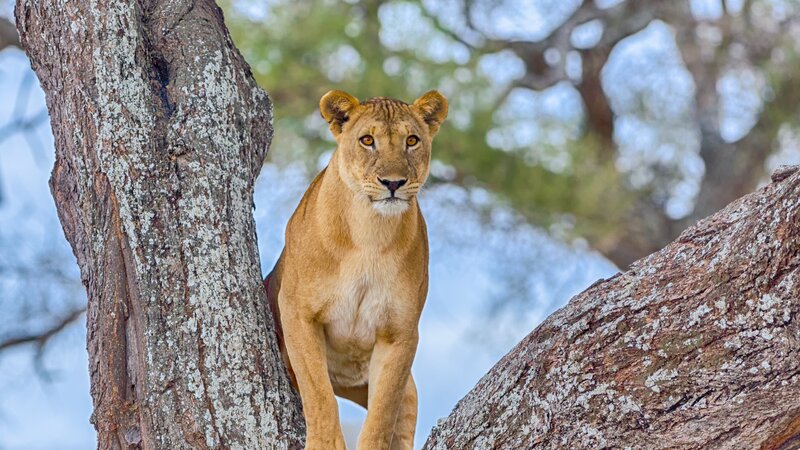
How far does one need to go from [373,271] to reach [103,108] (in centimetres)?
91

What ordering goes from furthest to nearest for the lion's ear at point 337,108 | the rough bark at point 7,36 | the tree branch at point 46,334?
the tree branch at point 46,334 → the rough bark at point 7,36 → the lion's ear at point 337,108

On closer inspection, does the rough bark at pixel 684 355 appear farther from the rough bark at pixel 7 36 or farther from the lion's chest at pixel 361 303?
the rough bark at pixel 7 36

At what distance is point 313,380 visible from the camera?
345 cm

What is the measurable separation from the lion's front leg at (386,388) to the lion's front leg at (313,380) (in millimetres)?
131

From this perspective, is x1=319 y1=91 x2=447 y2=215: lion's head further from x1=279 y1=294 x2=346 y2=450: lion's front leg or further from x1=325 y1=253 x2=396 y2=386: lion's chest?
x1=279 y1=294 x2=346 y2=450: lion's front leg

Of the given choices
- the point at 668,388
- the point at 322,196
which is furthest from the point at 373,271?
the point at 668,388

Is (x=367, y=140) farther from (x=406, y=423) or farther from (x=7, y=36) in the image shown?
(x=7, y=36)

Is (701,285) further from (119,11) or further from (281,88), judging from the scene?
(281,88)

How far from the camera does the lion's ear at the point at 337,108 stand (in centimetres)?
372

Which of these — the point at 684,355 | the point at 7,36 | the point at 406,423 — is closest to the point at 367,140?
the point at 406,423

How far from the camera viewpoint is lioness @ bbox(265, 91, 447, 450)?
3.51 metres

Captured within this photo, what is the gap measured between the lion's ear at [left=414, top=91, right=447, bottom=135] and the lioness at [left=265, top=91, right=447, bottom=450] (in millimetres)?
91

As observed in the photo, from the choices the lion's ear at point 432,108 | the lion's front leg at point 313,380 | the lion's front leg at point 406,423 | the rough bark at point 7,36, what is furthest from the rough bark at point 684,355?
the rough bark at point 7,36

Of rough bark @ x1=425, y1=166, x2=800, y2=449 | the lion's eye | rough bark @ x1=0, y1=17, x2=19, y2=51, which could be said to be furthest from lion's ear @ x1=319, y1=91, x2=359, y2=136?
rough bark @ x1=0, y1=17, x2=19, y2=51
